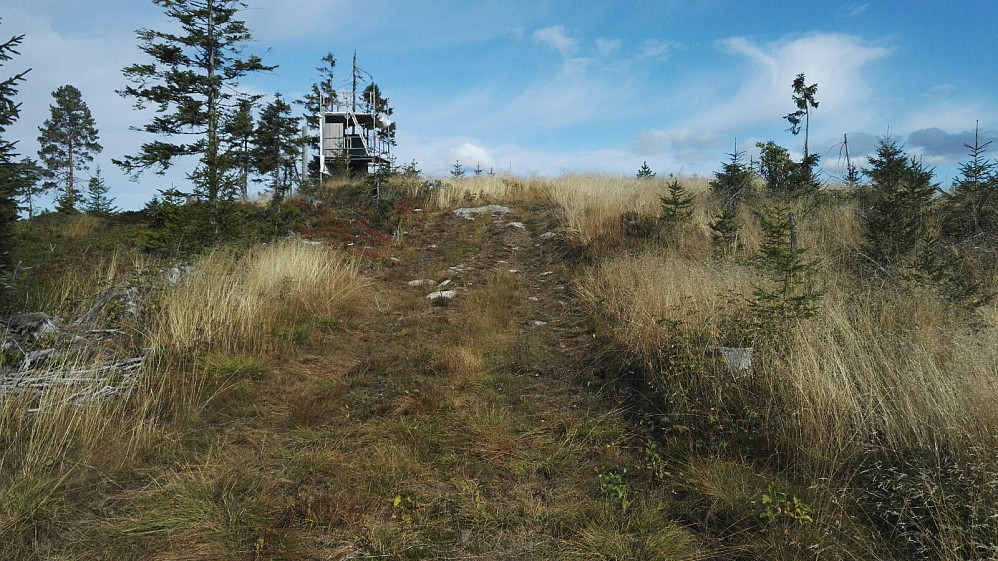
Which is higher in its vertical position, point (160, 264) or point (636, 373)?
point (160, 264)

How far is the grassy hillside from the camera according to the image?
237 centimetres

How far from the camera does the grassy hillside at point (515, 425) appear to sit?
237cm

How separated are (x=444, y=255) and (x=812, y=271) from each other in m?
7.41

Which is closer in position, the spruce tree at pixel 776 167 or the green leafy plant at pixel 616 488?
the green leafy plant at pixel 616 488

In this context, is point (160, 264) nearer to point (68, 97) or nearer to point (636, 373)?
point (636, 373)

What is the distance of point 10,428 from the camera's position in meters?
3.27

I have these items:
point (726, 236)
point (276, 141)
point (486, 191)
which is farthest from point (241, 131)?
point (726, 236)

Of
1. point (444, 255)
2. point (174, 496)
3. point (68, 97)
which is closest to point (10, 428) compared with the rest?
point (174, 496)

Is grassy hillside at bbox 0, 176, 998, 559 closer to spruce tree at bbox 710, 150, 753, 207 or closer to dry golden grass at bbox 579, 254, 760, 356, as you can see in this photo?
dry golden grass at bbox 579, 254, 760, 356

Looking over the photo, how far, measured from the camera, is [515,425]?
12.1ft

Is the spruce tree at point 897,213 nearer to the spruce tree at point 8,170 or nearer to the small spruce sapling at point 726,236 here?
the small spruce sapling at point 726,236

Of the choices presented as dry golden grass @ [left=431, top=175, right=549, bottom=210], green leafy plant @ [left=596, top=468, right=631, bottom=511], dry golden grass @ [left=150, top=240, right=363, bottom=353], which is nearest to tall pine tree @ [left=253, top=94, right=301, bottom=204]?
dry golden grass @ [left=431, top=175, right=549, bottom=210]

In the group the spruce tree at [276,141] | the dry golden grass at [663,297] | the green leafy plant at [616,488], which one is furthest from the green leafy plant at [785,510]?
the spruce tree at [276,141]

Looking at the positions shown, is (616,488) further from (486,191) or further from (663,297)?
(486,191)
